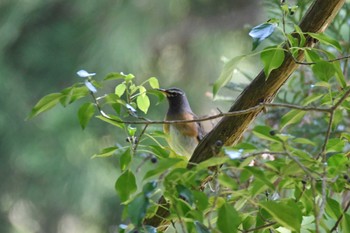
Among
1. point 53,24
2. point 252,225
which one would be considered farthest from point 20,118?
point 252,225

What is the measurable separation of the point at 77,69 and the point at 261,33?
11.5 ft

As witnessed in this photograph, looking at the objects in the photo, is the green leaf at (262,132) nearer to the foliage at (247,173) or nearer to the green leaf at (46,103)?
the foliage at (247,173)

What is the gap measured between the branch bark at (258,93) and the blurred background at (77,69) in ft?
10.3

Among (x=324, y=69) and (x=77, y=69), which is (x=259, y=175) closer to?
(x=324, y=69)

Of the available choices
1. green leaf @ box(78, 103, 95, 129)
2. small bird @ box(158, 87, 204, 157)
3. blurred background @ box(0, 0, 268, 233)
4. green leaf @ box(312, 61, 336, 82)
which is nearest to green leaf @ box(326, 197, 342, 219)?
green leaf @ box(312, 61, 336, 82)

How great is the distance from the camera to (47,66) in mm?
4430

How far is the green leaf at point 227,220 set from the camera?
0.73 m

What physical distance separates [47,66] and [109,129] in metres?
0.59

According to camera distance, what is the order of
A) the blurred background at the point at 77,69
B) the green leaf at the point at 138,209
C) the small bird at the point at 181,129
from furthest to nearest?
the blurred background at the point at 77,69 < the small bird at the point at 181,129 < the green leaf at the point at 138,209

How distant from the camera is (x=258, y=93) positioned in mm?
938

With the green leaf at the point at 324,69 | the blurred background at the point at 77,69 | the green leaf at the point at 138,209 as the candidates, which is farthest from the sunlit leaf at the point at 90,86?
the blurred background at the point at 77,69

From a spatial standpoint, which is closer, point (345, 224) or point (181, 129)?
point (345, 224)

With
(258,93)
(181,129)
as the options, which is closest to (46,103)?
(258,93)

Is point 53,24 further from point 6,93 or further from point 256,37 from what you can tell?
point 256,37
